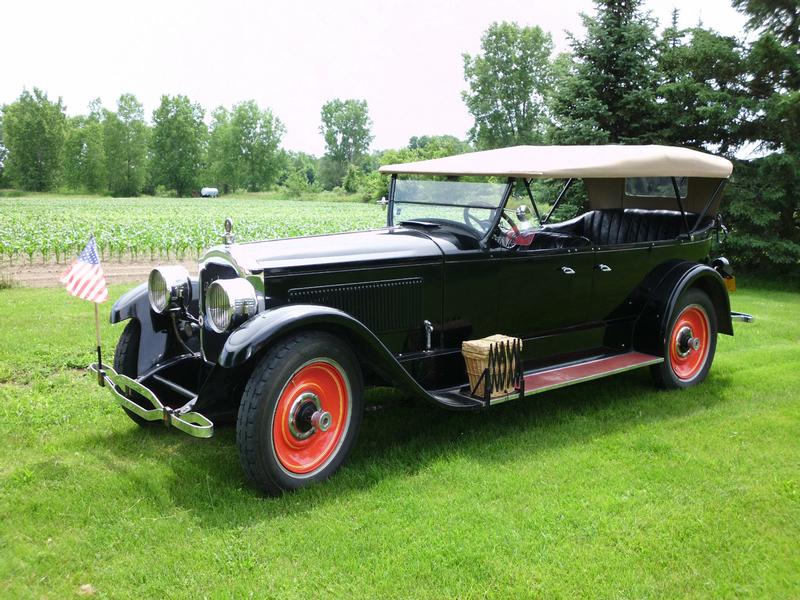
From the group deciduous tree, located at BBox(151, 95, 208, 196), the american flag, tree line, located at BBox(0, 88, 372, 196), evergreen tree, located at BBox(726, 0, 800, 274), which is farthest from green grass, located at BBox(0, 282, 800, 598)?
deciduous tree, located at BBox(151, 95, 208, 196)

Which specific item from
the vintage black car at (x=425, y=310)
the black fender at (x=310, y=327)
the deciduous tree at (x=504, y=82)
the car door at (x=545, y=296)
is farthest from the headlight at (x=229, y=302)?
the deciduous tree at (x=504, y=82)

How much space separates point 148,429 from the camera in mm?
4781

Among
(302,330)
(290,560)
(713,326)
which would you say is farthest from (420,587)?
(713,326)

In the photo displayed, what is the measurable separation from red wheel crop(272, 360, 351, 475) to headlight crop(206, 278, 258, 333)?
1.62ft

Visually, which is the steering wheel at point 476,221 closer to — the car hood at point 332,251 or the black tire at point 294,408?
the car hood at point 332,251

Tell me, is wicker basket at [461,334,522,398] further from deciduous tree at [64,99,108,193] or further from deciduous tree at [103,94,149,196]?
deciduous tree at [103,94,149,196]

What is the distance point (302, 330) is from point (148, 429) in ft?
5.87

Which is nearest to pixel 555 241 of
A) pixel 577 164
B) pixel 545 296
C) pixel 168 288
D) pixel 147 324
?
pixel 545 296

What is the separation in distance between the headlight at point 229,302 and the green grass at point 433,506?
0.95 m

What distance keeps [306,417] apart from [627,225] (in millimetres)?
4362

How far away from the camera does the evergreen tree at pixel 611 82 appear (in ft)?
41.3

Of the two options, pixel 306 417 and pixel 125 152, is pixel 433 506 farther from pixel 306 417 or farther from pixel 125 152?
pixel 125 152

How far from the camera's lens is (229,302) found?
12.4ft

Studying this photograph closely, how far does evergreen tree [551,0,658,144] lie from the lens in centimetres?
1258
